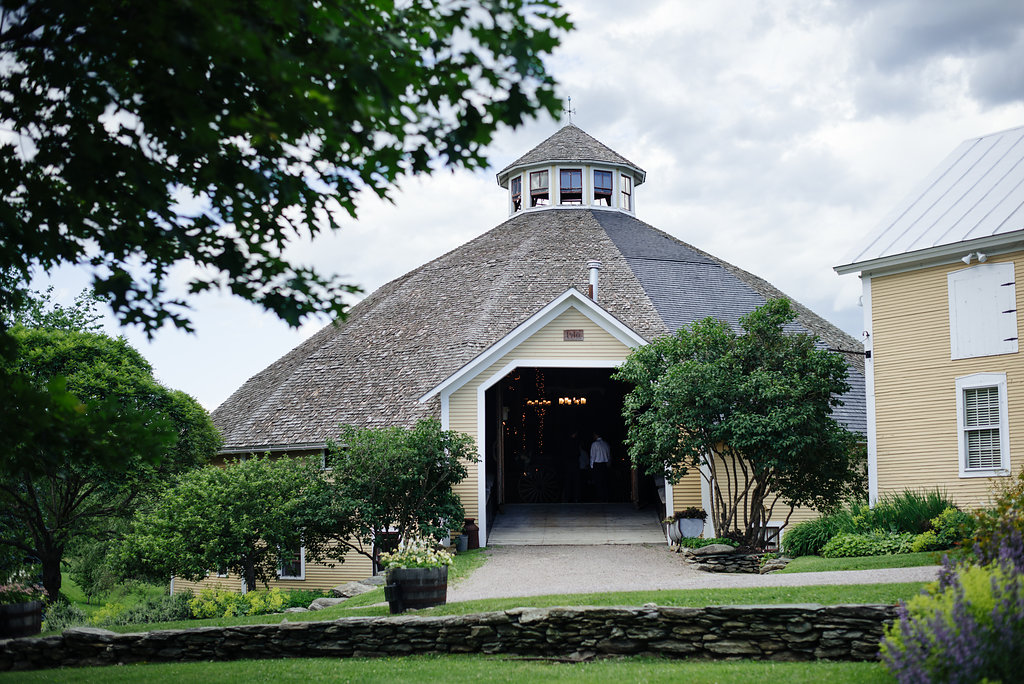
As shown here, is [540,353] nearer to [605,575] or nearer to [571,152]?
[605,575]

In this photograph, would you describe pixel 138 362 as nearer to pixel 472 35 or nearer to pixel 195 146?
pixel 195 146

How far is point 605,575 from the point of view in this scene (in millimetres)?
16328

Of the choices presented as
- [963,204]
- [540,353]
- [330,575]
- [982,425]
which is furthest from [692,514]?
[330,575]

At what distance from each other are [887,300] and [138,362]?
15412mm

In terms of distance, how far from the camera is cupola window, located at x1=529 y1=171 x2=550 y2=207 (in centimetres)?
3381

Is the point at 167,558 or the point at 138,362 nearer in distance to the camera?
the point at 167,558

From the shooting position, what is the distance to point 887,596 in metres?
10.2

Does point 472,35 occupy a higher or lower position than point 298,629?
higher

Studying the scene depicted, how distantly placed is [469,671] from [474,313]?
17.7m

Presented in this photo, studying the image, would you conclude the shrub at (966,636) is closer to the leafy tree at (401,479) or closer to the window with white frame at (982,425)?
the window with white frame at (982,425)

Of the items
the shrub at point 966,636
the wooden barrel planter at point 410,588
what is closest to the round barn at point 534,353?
the wooden barrel planter at point 410,588

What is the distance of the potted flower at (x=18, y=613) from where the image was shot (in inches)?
541

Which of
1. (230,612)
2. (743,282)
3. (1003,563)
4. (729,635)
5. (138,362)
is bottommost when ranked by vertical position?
(230,612)

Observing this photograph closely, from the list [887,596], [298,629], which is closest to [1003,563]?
[887,596]
